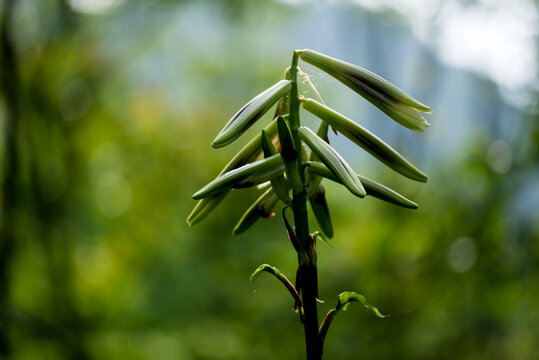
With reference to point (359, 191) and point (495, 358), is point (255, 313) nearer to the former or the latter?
point (495, 358)

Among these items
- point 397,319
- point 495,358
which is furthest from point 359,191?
point 495,358

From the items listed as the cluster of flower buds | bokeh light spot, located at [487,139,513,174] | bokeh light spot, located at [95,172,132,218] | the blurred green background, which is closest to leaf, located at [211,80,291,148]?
the cluster of flower buds

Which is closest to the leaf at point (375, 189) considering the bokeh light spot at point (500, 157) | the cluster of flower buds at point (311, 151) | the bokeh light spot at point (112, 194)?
the cluster of flower buds at point (311, 151)

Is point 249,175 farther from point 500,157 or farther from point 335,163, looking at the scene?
point 500,157

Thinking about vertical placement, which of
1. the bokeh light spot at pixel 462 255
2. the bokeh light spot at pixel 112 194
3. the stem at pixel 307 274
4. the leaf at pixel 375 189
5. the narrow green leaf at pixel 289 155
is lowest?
the bokeh light spot at pixel 112 194

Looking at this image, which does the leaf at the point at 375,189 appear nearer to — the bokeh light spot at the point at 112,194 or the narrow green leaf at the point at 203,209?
the narrow green leaf at the point at 203,209

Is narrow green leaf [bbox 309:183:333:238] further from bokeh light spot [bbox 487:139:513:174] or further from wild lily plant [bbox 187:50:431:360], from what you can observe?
bokeh light spot [bbox 487:139:513:174]

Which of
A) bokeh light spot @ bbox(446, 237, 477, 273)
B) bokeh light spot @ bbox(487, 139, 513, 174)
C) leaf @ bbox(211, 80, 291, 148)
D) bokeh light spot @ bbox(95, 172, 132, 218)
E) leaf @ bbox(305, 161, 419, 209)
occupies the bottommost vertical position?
bokeh light spot @ bbox(95, 172, 132, 218)

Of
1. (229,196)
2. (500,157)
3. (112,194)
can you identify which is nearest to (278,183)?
(500,157)
